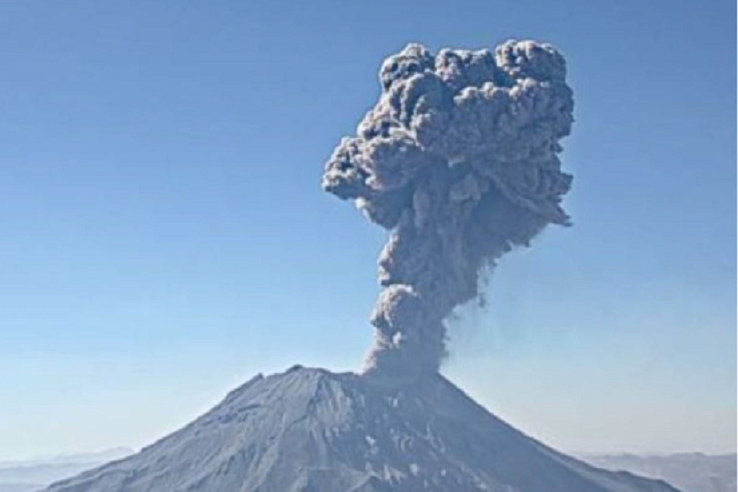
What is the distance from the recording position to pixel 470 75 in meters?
67.2

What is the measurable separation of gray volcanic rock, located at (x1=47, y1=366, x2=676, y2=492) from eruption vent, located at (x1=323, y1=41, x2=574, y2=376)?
984cm

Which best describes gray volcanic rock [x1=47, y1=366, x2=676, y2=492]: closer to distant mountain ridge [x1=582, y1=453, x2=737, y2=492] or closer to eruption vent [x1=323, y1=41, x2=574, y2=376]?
eruption vent [x1=323, y1=41, x2=574, y2=376]

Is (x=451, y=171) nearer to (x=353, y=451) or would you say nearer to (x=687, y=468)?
(x=353, y=451)

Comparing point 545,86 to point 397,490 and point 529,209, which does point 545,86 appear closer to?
point 529,209

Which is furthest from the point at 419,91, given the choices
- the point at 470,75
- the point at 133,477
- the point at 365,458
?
the point at 133,477

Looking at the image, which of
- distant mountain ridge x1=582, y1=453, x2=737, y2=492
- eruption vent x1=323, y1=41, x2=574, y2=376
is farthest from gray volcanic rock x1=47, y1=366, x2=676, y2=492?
distant mountain ridge x1=582, y1=453, x2=737, y2=492

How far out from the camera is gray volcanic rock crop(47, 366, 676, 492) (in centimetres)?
7450

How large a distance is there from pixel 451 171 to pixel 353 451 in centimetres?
2121

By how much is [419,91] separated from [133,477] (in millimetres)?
34052

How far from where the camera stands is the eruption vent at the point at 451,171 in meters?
65.0

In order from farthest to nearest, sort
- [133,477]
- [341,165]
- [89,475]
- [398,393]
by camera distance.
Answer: [89,475], [133,477], [398,393], [341,165]

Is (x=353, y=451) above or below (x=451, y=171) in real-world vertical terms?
below

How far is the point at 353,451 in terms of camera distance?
7762 cm

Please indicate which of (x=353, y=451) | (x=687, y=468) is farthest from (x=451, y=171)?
(x=687, y=468)
